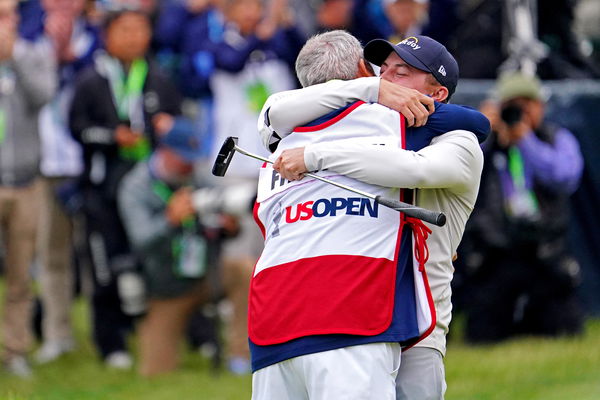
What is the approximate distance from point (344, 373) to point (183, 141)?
4.90 m

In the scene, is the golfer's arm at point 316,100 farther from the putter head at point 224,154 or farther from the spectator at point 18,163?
the spectator at point 18,163

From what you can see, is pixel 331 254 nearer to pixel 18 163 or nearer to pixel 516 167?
pixel 516 167

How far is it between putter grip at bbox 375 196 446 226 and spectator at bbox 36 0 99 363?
5963 millimetres

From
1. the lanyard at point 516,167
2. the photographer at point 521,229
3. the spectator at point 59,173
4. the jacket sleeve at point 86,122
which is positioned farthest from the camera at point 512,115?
the spectator at point 59,173

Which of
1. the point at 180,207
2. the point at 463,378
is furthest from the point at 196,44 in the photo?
the point at 463,378

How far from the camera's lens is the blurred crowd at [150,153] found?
9.34 m

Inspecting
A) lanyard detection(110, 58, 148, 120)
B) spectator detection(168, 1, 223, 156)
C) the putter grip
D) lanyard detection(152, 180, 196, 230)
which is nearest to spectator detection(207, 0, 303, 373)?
spectator detection(168, 1, 223, 156)

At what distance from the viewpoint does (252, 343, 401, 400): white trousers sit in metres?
4.49

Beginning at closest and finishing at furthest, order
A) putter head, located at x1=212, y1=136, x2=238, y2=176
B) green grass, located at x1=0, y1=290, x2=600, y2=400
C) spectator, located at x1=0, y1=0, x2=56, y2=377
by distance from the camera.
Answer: putter head, located at x1=212, y1=136, x2=238, y2=176
green grass, located at x1=0, y1=290, x2=600, y2=400
spectator, located at x1=0, y1=0, x2=56, y2=377

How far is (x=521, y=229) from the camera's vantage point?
9.56 metres

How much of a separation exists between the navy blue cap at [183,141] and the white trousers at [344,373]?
4701mm

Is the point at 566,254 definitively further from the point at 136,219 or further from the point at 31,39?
the point at 31,39

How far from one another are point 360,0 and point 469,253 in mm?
2399

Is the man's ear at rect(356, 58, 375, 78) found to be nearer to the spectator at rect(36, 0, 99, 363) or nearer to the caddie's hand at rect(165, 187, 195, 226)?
the caddie's hand at rect(165, 187, 195, 226)
